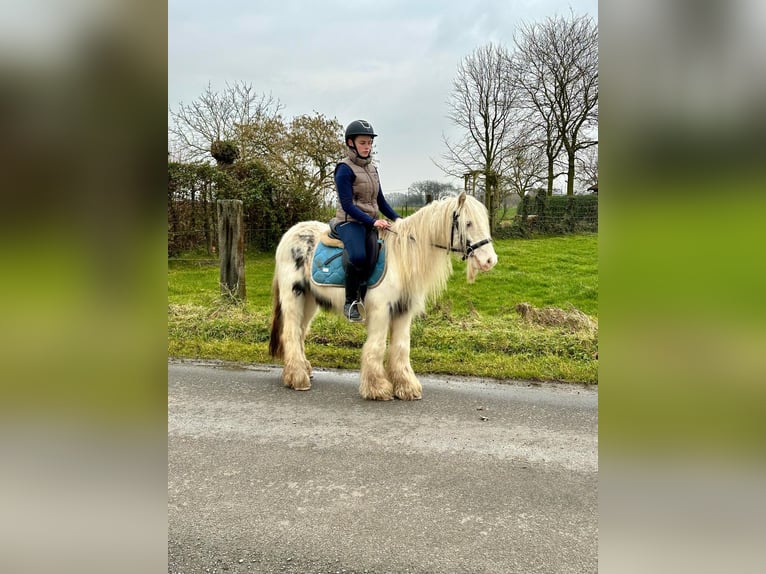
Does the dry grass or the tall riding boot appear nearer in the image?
the tall riding boot

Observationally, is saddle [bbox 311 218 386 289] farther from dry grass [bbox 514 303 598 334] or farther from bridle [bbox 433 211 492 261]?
dry grass [bbox 514 303 598 334]

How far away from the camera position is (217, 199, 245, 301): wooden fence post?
8.12 m

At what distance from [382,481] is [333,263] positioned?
7.58ft

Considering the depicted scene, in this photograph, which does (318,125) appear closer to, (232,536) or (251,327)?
(251,327)

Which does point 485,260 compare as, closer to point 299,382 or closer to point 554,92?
point 299,382

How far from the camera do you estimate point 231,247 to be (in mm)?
8180

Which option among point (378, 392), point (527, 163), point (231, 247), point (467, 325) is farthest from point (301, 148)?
point (378, 392)

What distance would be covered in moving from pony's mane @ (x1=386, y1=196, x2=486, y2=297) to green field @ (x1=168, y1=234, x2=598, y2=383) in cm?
120

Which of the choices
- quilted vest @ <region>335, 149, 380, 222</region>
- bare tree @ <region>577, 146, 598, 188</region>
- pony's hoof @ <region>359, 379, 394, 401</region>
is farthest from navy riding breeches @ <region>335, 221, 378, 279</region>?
bare tree @ <region>577, 146, 598, 188</region>
